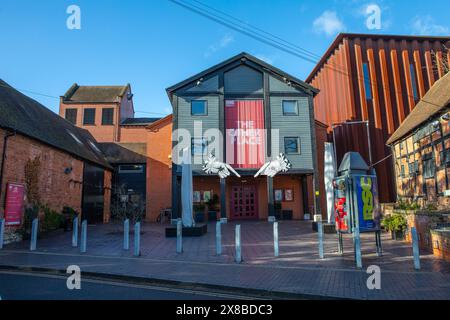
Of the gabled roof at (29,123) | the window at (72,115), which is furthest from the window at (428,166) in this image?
the window at (72,115)

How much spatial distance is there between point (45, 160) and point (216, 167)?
897 centimetres

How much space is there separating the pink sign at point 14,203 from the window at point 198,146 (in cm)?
900

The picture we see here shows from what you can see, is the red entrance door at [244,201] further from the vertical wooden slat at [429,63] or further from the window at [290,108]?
the vertical wooden slat at [429,63]

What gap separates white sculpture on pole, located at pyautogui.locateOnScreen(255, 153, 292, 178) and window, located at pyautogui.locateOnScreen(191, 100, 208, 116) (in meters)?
5.11

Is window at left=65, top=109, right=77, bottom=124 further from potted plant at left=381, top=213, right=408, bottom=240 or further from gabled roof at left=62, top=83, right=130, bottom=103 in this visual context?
potted plant at left=381, top=213, right=408, bottom=240

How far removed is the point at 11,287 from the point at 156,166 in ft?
56.3

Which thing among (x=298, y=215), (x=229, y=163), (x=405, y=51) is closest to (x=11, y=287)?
(x=229, y=163)

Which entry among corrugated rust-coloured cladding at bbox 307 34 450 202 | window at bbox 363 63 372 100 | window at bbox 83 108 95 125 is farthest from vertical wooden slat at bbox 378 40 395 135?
window at bbox 83 108 95 125

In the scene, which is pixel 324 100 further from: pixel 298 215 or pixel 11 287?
pixel 11 287

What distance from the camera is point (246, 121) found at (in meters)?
19.1

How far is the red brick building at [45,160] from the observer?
12016 mm

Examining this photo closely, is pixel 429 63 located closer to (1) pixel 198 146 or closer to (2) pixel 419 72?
(2) pixel 419 72

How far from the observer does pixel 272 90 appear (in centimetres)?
1973

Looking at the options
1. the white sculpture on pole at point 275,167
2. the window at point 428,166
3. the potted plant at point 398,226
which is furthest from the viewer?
the white sculpture on pole at point 275,167
